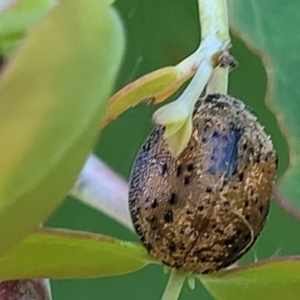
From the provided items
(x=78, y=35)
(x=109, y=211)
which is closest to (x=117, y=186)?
(x=109, y=211)

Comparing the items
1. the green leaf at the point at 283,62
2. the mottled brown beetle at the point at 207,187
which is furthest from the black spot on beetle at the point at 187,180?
the green leaf at the point at 283,62

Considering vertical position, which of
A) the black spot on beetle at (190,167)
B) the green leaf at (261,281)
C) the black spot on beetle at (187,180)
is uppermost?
the black spot on beetle at (190,167)

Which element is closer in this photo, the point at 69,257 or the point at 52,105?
the point at 52,105

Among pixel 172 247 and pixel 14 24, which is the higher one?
pixel 14 24

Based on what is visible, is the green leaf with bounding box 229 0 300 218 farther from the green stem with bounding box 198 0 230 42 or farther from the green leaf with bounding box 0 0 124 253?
the green leaf with bounding box 0 0 124 253

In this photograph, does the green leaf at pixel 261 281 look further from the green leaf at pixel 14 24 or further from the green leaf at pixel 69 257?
the green leaf at pixel 14 24

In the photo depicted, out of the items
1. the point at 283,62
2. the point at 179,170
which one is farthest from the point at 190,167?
the point at 283,62

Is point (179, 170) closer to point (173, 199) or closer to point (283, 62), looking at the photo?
point (173, 199)
